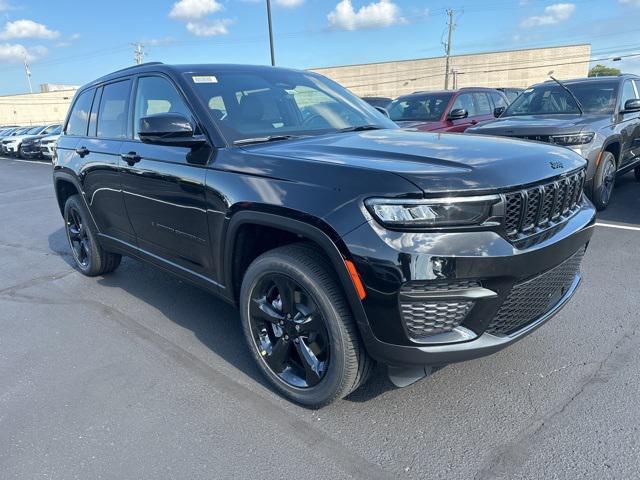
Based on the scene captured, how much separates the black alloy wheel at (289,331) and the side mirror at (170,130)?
97 centimetres

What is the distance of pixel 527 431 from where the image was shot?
7.71ft

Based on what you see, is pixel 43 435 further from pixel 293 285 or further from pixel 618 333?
pixel 618 333

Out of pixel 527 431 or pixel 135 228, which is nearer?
pixel 527 431

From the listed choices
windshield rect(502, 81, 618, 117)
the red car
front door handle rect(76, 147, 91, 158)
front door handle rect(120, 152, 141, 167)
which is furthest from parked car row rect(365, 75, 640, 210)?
front door handle rect(76, 147, 91, 158)

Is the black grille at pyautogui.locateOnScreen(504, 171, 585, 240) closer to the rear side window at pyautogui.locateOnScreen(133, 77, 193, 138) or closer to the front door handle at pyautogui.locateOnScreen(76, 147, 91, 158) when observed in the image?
the rear side window at pyautogui.locateOnScreen(133, 77, 193, 138)

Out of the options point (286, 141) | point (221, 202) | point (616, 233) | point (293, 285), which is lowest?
point (616, 233)

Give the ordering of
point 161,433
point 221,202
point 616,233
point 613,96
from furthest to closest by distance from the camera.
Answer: point 613,96 → point 616,233 → point 221,202 → point 161,433

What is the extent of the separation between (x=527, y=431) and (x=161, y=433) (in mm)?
1847

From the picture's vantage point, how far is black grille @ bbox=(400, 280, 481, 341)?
202cm

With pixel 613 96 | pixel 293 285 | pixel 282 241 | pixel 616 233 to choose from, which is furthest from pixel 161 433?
pixel 613 96

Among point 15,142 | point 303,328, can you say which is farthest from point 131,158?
point 15,142

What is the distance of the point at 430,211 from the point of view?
202 cm

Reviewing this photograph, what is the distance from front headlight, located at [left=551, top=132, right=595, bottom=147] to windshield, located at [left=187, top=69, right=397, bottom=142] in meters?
3.01

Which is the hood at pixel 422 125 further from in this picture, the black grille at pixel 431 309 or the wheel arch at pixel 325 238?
the black grille at pixel 431 309
